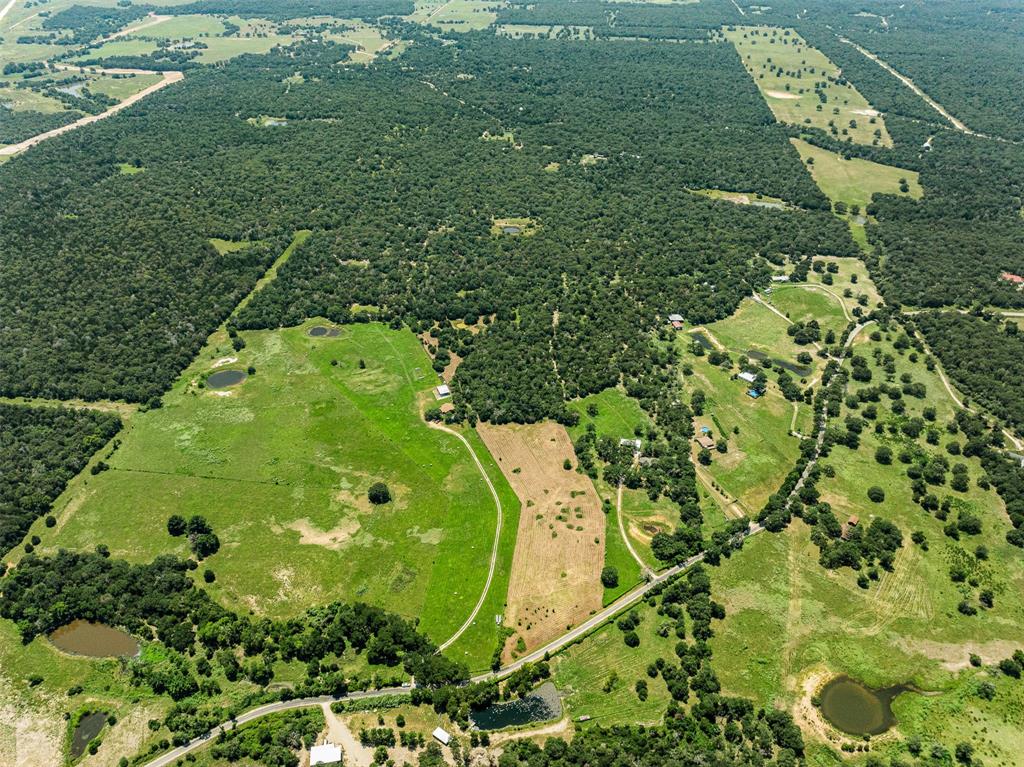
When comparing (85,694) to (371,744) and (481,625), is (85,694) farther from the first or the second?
(481,625)

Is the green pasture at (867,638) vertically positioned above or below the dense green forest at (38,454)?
below

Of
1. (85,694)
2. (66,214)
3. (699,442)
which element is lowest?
(85,694)

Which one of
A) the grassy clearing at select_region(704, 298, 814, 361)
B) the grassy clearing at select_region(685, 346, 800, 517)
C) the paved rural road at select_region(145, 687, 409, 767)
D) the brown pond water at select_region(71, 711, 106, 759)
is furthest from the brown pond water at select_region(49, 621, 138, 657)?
the grassy clearing at select_region(704, 298, 814, 361)

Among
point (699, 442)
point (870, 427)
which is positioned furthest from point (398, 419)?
point (870, 427)

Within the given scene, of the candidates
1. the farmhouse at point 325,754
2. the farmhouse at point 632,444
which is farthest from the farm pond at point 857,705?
the farmhouse at point 325,754

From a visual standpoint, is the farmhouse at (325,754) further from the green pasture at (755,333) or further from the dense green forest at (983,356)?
the dense green forest at (983,356)

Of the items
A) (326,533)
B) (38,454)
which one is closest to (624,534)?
(326,533)
